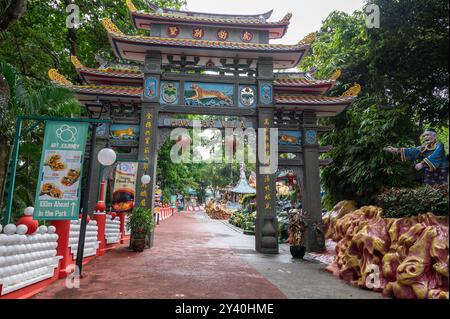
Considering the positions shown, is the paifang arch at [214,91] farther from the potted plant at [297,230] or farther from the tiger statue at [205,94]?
the potted plant at [297,230]

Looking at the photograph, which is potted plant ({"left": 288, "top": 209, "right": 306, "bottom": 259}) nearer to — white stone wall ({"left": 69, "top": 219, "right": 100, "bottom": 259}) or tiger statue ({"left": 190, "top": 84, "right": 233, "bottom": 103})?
tiger statue ({"left": 190, "top": 84, "right": 233, "bottom": 103})

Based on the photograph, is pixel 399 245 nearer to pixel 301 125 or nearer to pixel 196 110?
pixel 301 125

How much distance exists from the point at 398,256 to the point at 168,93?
8660 mm

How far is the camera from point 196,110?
10.8 m

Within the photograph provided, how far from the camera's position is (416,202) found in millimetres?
6129

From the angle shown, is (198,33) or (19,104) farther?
(198,33)

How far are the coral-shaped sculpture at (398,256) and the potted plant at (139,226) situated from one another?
5930 mm

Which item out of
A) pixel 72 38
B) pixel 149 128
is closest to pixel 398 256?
pixel 149 128

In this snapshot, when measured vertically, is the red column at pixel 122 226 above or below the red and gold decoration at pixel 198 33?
below

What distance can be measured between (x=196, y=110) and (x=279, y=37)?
16.5 feet

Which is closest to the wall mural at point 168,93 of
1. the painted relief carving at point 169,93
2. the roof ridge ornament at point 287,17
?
the painted relief carving at point 169,93

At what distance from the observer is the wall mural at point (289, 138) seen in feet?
36.8

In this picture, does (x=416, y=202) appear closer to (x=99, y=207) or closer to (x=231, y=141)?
(x=99, y=207)
